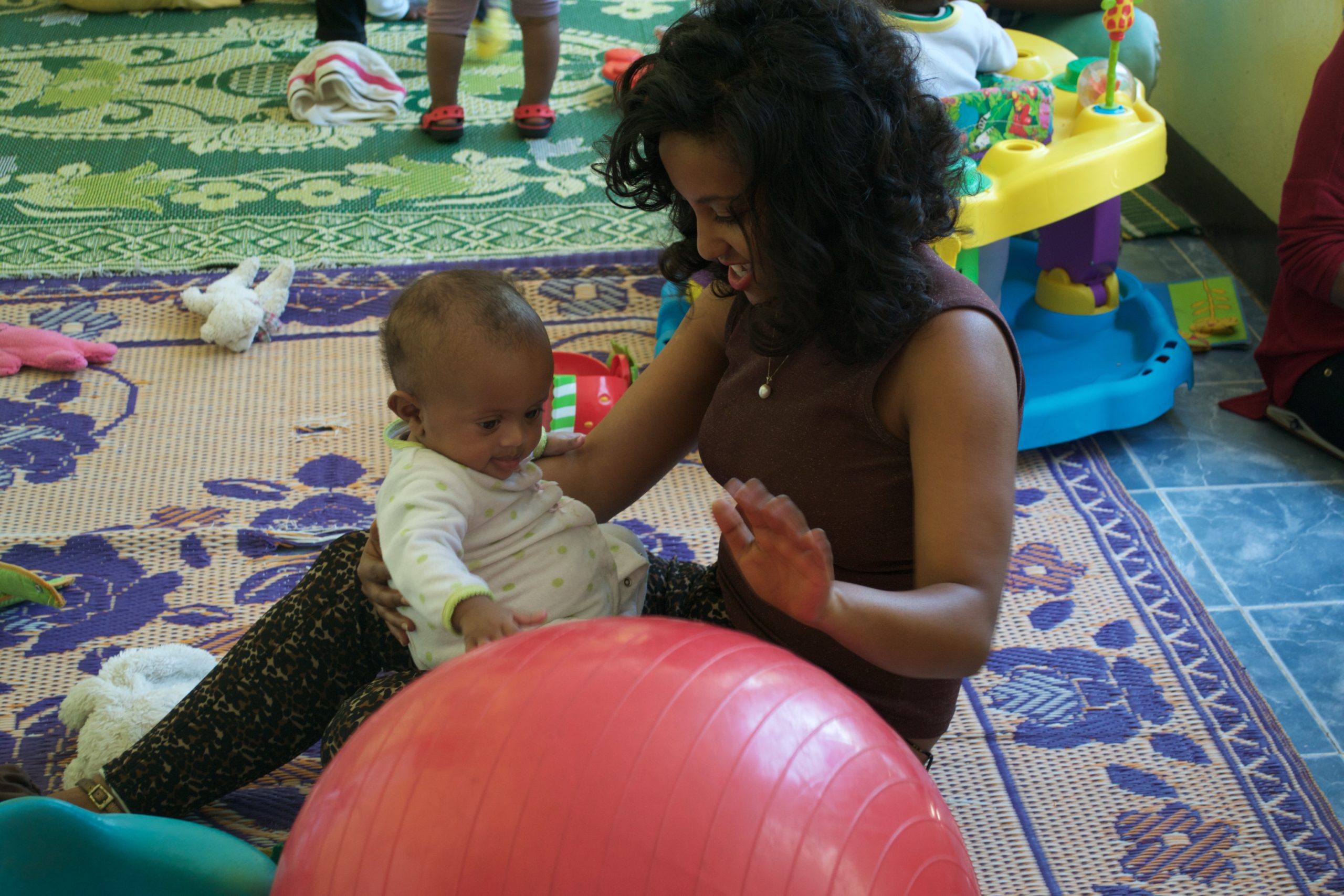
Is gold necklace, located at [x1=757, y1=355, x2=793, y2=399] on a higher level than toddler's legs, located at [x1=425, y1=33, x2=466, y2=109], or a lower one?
higher

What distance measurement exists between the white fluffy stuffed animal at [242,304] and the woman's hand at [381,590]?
1.33 m

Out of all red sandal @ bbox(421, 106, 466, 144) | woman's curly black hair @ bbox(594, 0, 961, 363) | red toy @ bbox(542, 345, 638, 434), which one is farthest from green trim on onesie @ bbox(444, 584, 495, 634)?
red sandal @ bbox(421, 106, 466, 144)

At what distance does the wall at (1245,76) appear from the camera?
8.27 ft

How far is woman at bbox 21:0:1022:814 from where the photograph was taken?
0.92m

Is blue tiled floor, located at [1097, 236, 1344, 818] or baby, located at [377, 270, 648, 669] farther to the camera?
blue tiled floor, located at [1097, 236, 1344, 818]

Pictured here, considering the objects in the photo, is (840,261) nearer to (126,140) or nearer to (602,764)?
(602,764)

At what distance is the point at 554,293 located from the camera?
2529mm

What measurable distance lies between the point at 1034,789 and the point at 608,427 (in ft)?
2.31

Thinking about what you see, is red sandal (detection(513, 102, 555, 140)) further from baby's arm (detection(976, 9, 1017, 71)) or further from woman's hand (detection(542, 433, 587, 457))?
woman's hand (detection(542, 433, 587, 457))

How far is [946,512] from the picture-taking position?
37.0 inches

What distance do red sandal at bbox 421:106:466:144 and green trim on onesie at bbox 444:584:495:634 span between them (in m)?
2.47

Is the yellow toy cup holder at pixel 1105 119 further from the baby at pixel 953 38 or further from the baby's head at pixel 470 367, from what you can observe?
the baby's head at pixel 470 367

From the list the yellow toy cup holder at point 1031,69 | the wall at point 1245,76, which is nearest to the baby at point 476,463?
the yellow toy cup holder at point 1031,69

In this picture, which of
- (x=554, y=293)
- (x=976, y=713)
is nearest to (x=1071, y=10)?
(x=554, y=293)
